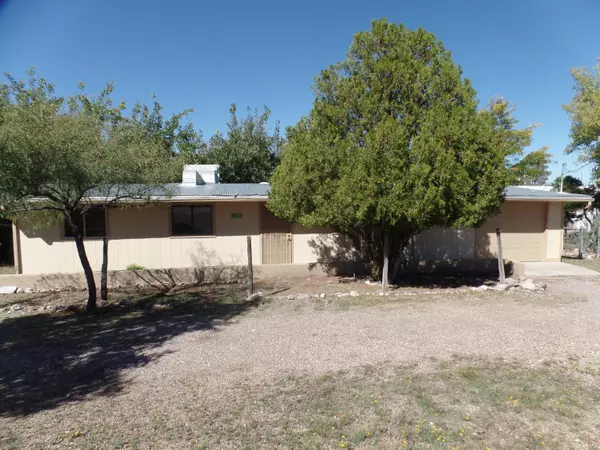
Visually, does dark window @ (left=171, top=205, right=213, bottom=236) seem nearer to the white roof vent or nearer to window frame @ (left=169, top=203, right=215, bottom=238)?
window frame @ (left=169, top=203, right=215, bottom=238)

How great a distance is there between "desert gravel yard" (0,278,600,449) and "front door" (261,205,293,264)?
376 centimetres

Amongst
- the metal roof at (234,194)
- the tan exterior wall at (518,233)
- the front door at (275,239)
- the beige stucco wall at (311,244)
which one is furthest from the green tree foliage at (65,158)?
the tan exterior wall at (518,233)

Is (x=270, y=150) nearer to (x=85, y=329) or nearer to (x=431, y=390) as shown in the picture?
(x=85, y=329)

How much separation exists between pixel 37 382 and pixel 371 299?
19.2 ft

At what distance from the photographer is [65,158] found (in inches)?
231

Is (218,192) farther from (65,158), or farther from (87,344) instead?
(87,344)

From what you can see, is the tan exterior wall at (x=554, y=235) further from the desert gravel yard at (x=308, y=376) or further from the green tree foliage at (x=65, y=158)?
the green tree foliage at (x=65, y=158)

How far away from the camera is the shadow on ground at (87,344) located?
400 centimetres

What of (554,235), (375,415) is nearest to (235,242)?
(375,415)

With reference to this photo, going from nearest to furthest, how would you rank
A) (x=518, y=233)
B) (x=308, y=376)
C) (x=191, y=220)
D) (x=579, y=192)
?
(x=308, y=376) < (x=191, y=220) < (x=518, y=233) < (x=579, y=192)

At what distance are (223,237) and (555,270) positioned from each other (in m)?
10.2

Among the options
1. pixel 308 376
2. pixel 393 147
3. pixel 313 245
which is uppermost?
pixel 393 147

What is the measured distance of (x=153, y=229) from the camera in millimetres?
10570

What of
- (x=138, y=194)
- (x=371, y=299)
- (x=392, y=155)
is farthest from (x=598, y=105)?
(x=138, y=194)
